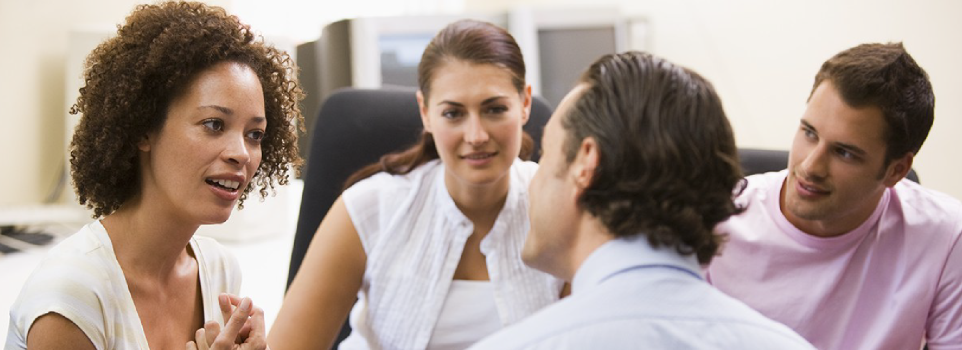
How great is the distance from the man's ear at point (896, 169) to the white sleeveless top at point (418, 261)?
1.91 feet

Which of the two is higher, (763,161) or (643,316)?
(643,316)

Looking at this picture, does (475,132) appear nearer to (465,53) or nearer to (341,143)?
(465,53)

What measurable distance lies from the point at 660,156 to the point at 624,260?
11 centimetres

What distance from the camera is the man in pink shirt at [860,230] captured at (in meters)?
1.29

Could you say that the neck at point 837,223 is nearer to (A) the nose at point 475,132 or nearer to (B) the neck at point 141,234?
(A) the nose at point 475,132

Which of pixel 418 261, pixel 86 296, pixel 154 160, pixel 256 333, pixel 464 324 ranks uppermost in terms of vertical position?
pixel 154 160

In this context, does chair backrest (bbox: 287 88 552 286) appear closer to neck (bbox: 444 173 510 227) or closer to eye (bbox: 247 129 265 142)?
neck (bbox: 444 173 510 227)

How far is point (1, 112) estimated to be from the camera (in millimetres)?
2572

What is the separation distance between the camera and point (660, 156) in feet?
2.55

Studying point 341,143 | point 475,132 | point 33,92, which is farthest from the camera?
point 33,92

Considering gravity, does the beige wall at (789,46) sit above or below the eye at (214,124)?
below

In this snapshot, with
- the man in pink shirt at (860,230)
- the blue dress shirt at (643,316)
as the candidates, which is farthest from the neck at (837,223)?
the blue dress shirt at (643,316)

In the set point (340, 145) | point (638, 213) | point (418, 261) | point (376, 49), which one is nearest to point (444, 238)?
point (418, 261)

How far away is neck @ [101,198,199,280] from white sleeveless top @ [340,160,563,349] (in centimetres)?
51
